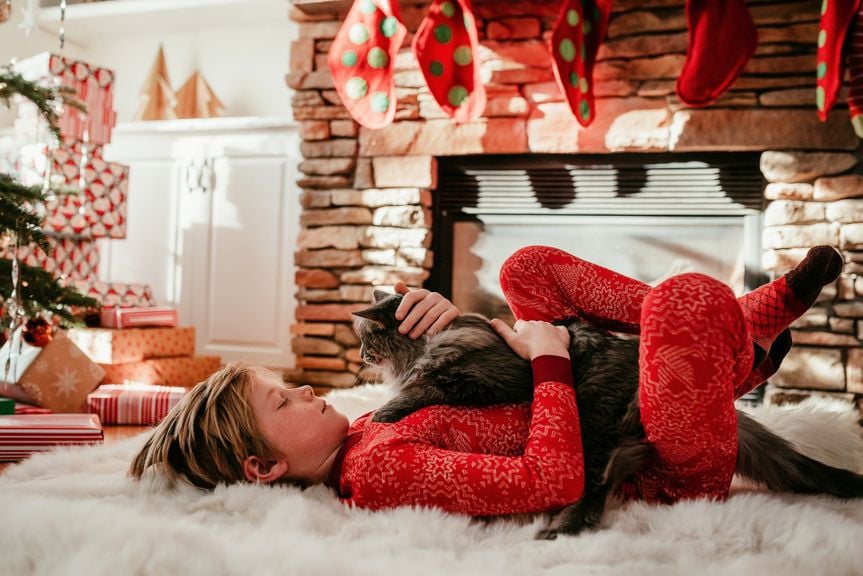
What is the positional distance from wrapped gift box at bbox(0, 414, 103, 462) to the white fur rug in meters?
0.60

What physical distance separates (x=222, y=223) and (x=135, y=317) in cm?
89

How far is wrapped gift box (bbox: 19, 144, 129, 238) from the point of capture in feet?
8.96

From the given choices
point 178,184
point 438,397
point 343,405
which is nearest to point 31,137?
point 178,184

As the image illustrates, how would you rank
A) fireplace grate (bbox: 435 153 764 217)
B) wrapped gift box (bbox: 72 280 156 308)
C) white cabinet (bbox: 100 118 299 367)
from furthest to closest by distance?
white cabinet (bbox: 100 118 299 367) < wrapped gift box (bbox: 72 280 156 308) < fireplace grate (bbox: 435 153 764 217)

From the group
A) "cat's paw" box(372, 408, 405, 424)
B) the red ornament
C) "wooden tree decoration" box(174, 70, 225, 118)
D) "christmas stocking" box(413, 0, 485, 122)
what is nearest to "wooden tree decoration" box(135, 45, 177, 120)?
"wooden tree decoration" box(174, 70, 225, 118)

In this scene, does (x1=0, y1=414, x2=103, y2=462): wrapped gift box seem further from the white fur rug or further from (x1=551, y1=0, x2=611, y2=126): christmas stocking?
(x1=551, y1=0, x2=611, y2=126): christmas stocking

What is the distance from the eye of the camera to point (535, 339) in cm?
111

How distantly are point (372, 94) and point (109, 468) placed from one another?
1.56 metres

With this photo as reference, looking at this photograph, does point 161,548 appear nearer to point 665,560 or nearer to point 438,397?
point 438,397

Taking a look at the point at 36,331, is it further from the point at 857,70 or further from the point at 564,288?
Result: the point at 857,70

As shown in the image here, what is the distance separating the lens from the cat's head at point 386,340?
115 cm

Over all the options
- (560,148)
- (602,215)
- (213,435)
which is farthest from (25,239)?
(602,215)

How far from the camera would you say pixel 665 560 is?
827mm

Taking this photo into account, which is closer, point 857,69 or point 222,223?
point 857,69
